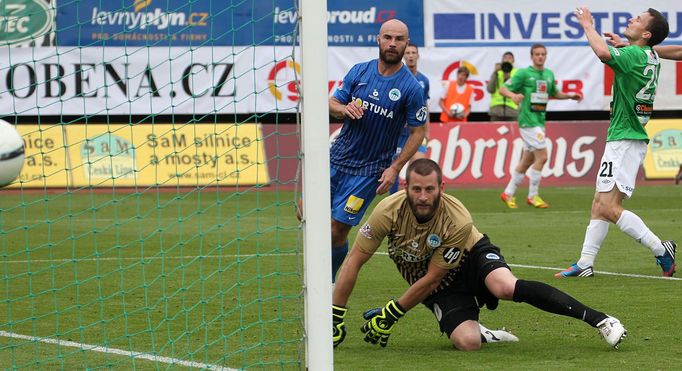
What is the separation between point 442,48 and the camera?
25391mm

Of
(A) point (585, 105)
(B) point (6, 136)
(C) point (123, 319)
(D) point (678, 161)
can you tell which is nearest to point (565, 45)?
(A) point (585, 105)

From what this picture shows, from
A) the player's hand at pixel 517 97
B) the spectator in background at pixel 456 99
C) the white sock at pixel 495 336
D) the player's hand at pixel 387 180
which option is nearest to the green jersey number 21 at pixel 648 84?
the player's hand at pixel 387 180

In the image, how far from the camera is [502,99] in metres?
24.3

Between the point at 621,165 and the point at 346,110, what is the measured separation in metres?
2.84

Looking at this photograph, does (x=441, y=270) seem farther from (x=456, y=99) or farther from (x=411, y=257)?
(x=456, y=99)

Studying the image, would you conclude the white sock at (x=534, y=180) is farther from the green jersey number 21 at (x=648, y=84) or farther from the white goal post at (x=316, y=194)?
the white goal post at (x=316, y=194)

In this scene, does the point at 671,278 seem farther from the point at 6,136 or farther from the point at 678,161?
the point at 678,161

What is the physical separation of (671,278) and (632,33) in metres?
2.06

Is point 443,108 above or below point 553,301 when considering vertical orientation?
below

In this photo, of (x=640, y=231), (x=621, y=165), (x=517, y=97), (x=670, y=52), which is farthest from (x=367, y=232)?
(x=517, y=97)

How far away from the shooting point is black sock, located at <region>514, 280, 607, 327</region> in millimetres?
6879

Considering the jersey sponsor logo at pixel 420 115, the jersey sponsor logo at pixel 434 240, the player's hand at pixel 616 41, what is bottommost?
the jersey sponsor logo at pixel 434 240

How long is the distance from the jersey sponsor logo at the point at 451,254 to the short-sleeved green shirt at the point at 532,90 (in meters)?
10.4

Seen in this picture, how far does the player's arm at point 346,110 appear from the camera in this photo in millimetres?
8398
